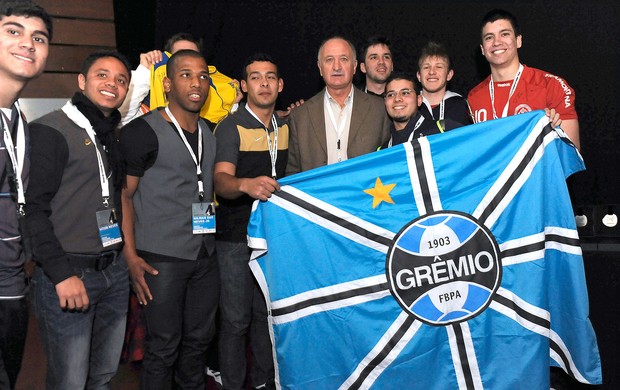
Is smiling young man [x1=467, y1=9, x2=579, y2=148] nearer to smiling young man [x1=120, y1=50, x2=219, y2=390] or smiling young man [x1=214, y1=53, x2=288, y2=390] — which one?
smiling young man [x1=214, y1=53, x2=288, y2=390]

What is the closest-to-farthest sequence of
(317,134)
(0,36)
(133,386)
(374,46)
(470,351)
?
(0,36)
(470,351)
(317,134)
(133,386)
(374,46)

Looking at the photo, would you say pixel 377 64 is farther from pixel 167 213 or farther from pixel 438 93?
pixel 167 213

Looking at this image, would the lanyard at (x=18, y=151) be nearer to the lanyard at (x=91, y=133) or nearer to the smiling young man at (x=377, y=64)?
the lanyard at (x=91, y=133)

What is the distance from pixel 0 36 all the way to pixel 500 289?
6.44ft

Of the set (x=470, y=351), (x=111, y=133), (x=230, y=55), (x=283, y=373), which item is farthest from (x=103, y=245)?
(x=230, y=55)

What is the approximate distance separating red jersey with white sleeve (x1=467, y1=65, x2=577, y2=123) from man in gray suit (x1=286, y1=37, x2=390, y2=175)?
48 cm

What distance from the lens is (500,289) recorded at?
2.38 m

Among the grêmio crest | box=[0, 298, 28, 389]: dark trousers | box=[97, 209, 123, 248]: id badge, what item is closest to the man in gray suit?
the grêmio crest

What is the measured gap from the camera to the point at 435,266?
2381 millimetres

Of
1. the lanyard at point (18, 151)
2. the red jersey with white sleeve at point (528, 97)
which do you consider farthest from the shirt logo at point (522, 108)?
the lanyard at point (18, 151)

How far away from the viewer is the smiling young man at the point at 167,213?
97.2 inches

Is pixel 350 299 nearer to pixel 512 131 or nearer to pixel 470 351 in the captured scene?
pixel 470 351

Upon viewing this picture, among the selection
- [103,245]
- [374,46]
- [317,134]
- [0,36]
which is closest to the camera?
[0,36]

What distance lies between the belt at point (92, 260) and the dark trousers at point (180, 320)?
34 centimetres
